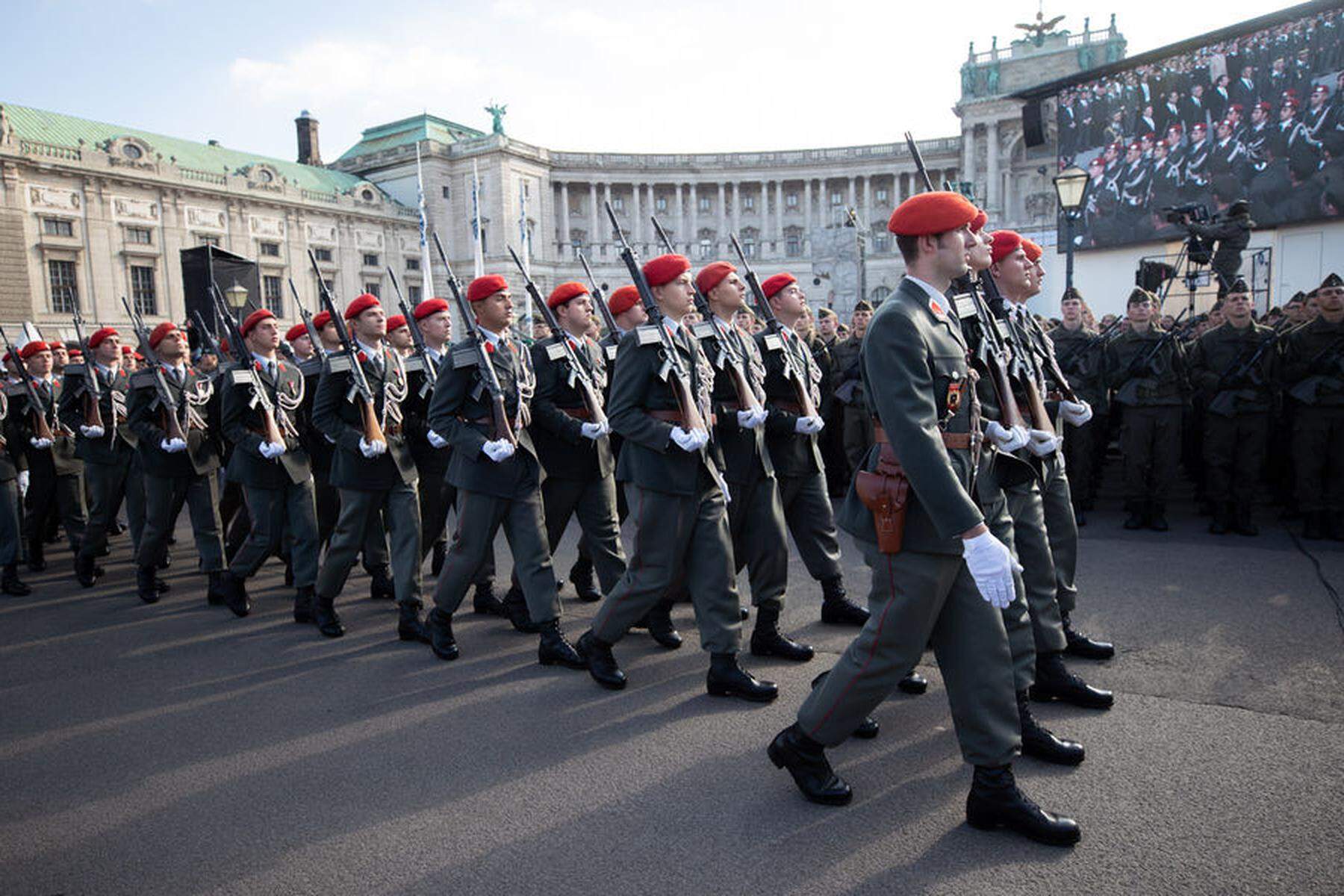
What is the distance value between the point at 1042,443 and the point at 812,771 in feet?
5.95

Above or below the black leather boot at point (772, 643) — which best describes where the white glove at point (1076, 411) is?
above

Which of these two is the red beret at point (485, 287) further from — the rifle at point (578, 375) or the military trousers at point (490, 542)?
the military trousers at point (490, 542)

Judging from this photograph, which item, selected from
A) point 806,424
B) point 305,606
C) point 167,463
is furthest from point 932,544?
point 167,463

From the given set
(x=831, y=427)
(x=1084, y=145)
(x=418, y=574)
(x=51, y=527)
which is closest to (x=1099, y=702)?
(x=418, y=574)

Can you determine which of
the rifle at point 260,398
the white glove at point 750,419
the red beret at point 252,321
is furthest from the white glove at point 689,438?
the red beret at point 252,321

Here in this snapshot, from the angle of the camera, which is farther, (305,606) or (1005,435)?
(305,606)

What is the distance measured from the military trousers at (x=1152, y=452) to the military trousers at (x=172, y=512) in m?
8.17

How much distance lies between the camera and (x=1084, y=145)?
29.8 m

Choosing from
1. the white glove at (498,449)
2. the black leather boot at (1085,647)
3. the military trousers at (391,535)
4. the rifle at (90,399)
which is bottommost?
the black leather boot at (1085,647)

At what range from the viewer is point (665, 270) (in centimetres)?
495

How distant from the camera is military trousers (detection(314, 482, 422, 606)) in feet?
19.5

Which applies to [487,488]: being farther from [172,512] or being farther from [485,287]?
[172,512]

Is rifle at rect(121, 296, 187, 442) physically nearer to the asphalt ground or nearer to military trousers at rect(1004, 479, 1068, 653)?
the asphalt ground

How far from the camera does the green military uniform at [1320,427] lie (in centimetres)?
795
